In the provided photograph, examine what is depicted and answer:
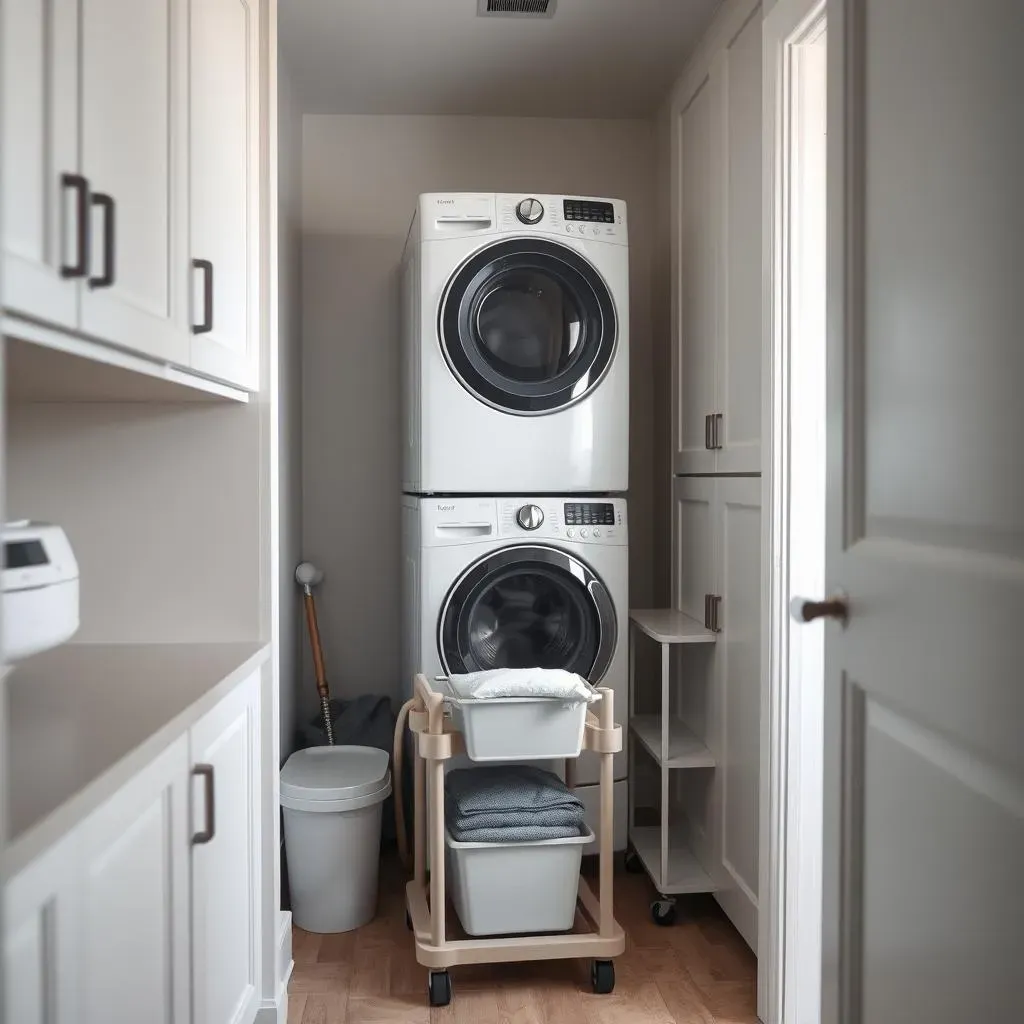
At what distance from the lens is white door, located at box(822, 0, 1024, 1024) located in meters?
1.04

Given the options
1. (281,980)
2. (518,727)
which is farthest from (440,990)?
(518,727)

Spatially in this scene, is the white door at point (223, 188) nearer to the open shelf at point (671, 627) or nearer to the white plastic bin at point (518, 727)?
the white plastic bin at point (518, 727)

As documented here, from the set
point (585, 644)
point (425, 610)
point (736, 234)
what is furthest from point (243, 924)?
point (736, 234)

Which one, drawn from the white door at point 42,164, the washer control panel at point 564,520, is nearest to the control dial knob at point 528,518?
the washer control panel at point 564,520

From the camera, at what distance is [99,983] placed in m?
1.08

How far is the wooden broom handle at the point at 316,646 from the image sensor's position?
316 cm

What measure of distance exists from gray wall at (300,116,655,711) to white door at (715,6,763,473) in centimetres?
107

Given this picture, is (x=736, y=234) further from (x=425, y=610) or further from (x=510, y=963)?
(x=510, y=963)

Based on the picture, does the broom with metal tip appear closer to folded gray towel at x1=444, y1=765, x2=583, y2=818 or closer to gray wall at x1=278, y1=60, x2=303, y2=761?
gray wall at x1=278, y1=60, x2=303, y2=761

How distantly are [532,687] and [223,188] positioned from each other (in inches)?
46.7

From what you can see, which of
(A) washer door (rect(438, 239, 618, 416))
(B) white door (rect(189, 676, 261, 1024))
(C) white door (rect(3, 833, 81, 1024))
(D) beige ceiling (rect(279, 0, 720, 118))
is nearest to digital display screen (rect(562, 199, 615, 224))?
(A) washer door (rect(438, 239, 618, 416))

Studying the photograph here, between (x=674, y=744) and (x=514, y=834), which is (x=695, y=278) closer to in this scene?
(x=674, y=744)

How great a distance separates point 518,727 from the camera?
2195 millimetres

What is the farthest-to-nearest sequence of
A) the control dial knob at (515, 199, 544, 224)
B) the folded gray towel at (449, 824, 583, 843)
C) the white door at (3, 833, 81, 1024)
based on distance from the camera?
the control dial knob at (515, 199, 544, 224) → the folded gray towel at (449, 824, 583, 843) → the white door at (3, 833, 81, 1024)
